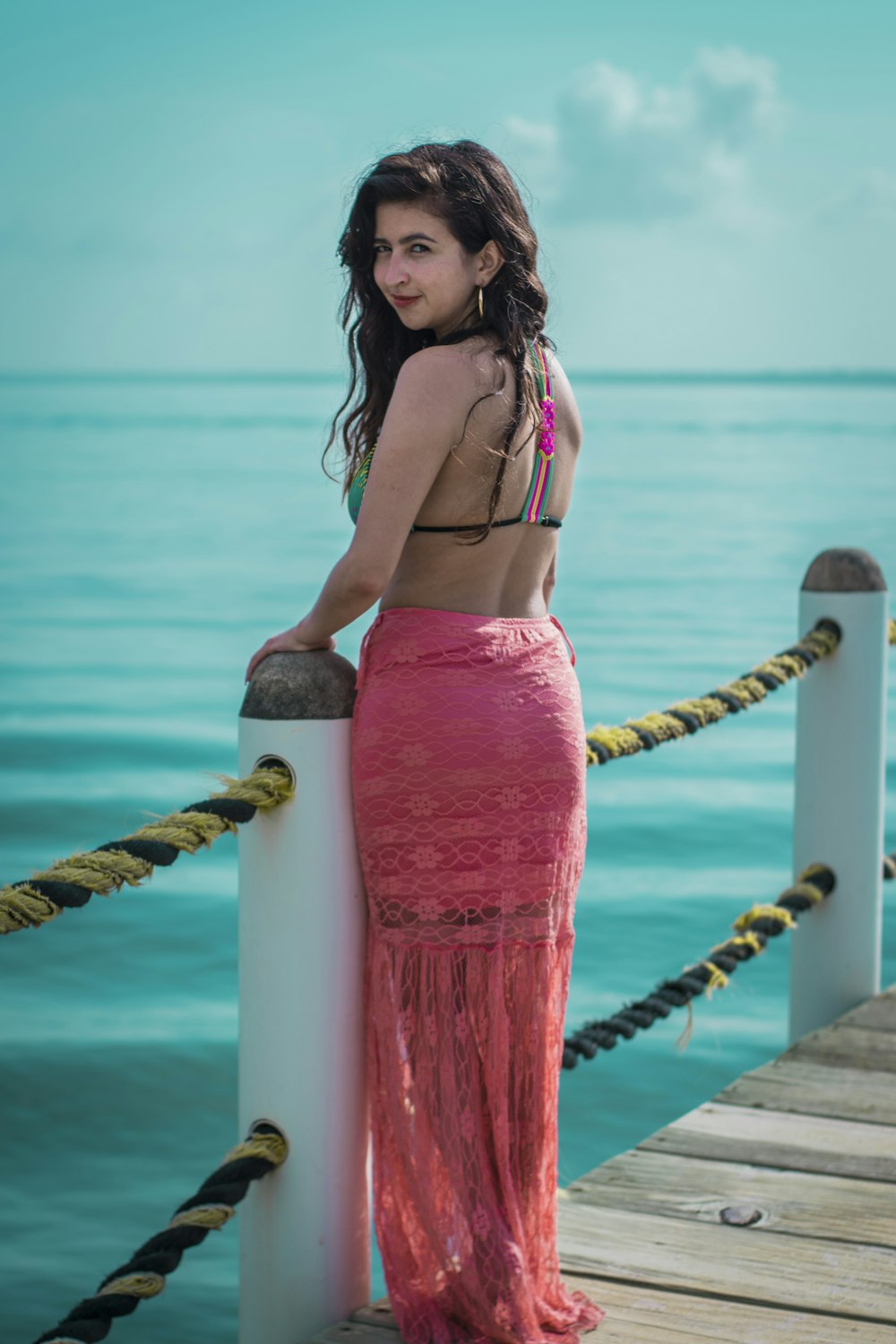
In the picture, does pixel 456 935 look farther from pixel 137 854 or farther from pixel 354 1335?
pixel 354 1335

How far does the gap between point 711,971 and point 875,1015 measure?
65 centimetres

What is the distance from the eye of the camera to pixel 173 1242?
2447 millimetres

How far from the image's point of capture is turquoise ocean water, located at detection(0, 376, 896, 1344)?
5.91 meters

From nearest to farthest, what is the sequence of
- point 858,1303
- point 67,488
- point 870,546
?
point 858,1303, point 870,546, point 67,488

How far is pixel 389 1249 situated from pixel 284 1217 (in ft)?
0.55

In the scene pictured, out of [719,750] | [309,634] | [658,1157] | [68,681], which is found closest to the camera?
[309,634]

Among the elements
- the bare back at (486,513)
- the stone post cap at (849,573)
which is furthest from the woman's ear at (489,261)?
the stone post cap at (849,573)

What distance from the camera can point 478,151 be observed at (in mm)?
2576

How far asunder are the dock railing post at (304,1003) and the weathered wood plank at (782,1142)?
1038mm

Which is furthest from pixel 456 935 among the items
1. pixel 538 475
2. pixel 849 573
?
pixel 849 573

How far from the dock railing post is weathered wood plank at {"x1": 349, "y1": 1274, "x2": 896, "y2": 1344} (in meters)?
0.13

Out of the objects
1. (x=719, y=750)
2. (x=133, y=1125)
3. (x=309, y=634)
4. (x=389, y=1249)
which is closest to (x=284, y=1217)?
(x=389, y=1249)

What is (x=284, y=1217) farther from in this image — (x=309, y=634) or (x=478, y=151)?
(x=478, y=151)

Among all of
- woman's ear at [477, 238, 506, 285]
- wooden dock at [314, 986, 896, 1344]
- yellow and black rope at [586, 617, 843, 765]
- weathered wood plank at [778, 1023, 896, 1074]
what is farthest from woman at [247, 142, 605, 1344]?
weathered wood plank at [778, 1023, 896, 1074]
